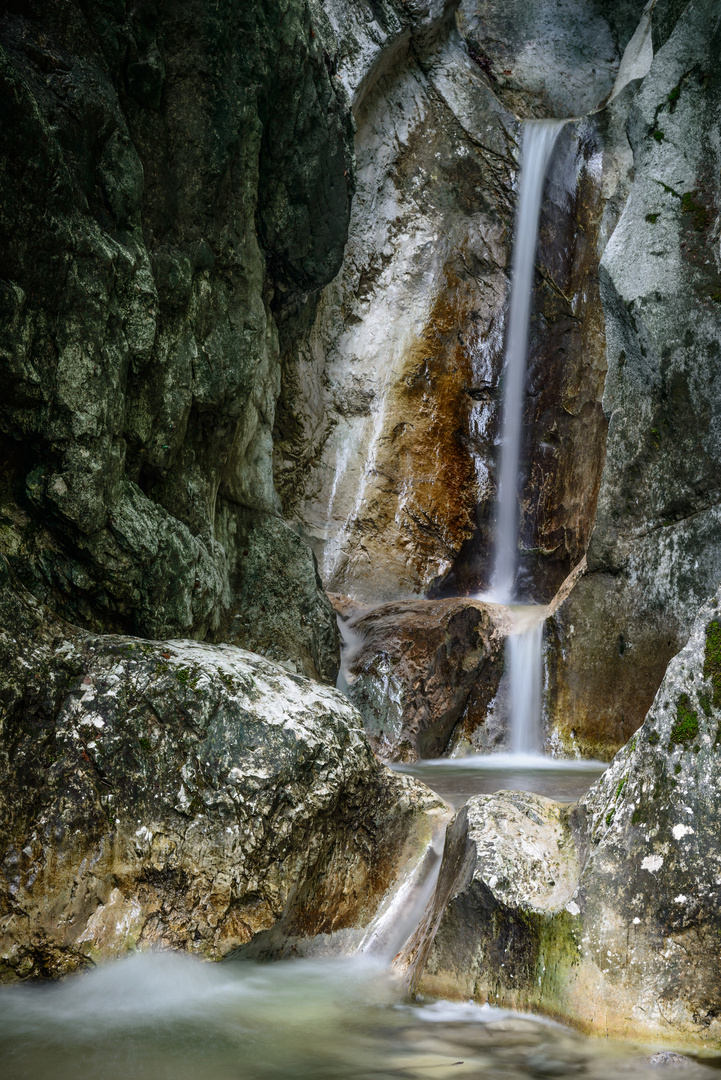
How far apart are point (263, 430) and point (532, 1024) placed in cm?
662

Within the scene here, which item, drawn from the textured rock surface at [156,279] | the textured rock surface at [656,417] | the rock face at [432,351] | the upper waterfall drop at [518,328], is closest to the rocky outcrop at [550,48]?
the rock face at [432,351]

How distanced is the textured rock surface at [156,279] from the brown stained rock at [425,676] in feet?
1.87

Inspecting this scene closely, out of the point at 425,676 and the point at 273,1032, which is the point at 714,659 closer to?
the point at 273,1032

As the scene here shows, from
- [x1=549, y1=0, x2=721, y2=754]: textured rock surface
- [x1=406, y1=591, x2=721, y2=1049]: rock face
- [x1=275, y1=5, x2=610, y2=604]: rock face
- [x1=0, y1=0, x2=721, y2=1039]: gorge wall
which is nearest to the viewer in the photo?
[x1=406, y1=591, x2=721, y2=1049]: rock face

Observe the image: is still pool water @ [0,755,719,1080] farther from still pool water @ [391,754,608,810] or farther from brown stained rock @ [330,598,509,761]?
brown stained rock @ [330,598,509,761]

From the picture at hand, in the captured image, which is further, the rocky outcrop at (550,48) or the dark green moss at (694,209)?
the rocky outcrop at (550,48)

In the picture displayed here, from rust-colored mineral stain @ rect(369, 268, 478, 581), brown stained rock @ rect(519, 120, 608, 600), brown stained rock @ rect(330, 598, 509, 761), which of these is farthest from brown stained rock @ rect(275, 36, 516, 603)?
brown stained rock @ rect(330, 598, 509, 761)

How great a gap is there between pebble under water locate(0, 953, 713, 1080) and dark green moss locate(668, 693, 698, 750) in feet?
3.40

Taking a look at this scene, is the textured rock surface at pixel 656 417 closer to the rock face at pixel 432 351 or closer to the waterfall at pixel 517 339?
the rock face at pixel 432 351

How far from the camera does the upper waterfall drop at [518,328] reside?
1155 centimetres

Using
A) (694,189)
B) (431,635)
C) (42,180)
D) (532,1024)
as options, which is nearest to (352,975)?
(532,1024)

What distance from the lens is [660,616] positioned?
8086 millimetres

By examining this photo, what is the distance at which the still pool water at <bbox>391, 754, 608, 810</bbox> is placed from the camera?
20.6 ft

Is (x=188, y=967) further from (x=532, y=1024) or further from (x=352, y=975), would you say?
(x=532, y=1024)
